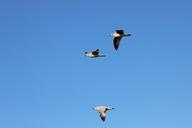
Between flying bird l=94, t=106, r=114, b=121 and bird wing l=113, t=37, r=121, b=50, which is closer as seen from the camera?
bird wing l=113, t=37, r=121, b=50

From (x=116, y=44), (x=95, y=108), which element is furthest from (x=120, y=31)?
(x=95, y=108)

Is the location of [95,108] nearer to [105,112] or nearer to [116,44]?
[105,112]

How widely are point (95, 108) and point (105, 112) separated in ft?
5.66

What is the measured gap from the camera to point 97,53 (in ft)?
295

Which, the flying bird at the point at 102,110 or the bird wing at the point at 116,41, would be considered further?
the flying bird at the point at 102,110

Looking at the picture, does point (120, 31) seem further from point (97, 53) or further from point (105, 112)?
point (105, 112)

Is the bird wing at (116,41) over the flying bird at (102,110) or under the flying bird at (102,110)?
over

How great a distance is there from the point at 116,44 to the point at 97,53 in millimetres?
3206

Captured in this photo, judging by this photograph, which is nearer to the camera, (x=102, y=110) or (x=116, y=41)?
(x=116, y=41)

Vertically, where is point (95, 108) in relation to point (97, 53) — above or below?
below

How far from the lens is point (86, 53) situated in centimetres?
8925

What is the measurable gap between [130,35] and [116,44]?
2221mm

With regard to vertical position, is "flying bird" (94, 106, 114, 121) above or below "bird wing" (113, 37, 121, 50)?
below

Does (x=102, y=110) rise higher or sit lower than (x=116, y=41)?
lower
